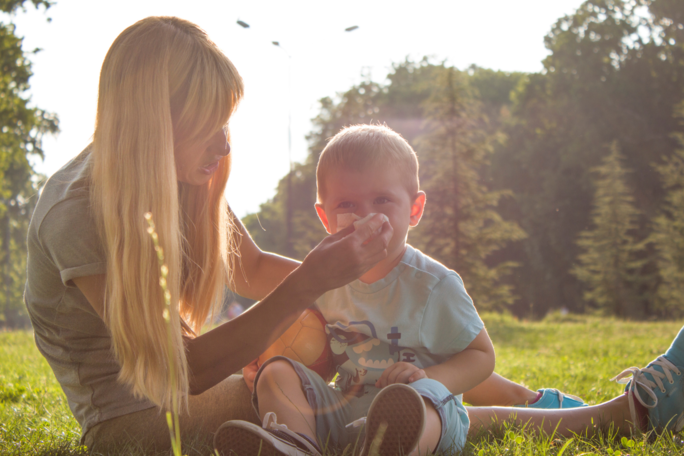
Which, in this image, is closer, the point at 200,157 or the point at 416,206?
the point at 200,157

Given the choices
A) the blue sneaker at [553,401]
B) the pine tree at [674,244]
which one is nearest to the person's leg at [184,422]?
the blue sneaker at [553,401]

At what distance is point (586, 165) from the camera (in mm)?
29875

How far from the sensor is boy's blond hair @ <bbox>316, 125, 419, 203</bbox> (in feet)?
7.54

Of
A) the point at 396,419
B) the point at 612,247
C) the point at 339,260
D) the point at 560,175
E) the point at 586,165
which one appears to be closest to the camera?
the point at 396,419

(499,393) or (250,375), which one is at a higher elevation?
(250,375)

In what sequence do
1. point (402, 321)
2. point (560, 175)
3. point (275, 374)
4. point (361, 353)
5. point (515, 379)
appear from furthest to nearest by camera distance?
point (560, 175) → point (515, 379) → point (361, 353) → point (402, 321) → point (275, 374)

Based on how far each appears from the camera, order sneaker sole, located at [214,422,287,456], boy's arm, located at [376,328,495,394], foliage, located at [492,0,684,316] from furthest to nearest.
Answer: foliage, located at [492,0,684,316]
boy's arm, located at [376,328,495,394]
sneaker sole, located at [214,422,287,456]

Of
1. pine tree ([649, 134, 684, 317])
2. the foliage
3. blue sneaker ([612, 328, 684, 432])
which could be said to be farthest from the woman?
the foliage

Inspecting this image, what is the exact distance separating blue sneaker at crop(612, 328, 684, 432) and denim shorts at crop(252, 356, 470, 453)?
0.78 metres

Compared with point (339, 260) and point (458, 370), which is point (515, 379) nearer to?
point (458, 370)

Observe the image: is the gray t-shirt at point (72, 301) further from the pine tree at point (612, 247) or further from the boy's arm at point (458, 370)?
the pine tree at point (612, 247)

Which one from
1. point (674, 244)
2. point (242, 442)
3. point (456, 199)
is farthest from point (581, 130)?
point (242, 442)

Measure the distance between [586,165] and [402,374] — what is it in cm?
3119

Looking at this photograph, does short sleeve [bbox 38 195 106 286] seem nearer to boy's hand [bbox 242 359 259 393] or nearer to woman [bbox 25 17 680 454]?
woman [bbox 25 17 680 454]
